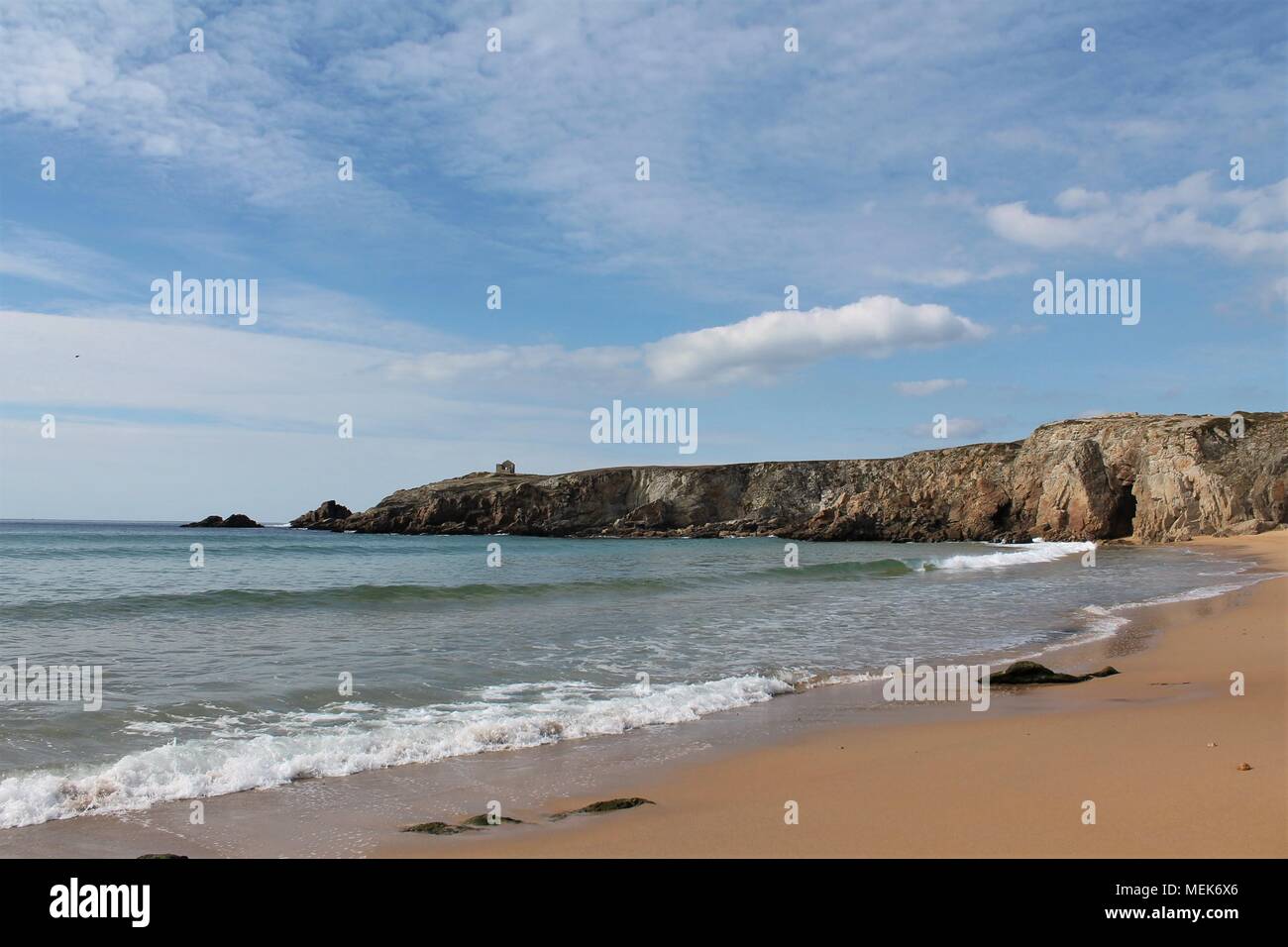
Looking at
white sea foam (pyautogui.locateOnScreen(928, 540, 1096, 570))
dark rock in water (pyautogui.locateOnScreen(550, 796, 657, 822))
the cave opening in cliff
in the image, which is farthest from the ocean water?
the cave opening in cliff

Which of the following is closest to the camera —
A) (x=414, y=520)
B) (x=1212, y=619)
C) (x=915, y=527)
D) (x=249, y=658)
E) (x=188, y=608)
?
(x=249, y=658)

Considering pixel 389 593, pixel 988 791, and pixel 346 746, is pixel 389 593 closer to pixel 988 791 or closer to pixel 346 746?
pixel 346 746

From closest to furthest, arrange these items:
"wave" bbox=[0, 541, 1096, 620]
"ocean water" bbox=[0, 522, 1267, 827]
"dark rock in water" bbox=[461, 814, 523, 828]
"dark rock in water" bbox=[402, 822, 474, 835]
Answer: "dark rock in water" bbox=[402, 822, 474, 835]
"dark rock in water" bbox=[461, 814, 523, 828]
"ocean water" bbox=[0, 522, 1267, 827]
"wave" bbox=[0, 541, 1096, 620]

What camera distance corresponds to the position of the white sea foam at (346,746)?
5.68 metres

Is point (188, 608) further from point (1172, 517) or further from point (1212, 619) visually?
point (1172, 517)

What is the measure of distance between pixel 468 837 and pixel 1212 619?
15.6 meters

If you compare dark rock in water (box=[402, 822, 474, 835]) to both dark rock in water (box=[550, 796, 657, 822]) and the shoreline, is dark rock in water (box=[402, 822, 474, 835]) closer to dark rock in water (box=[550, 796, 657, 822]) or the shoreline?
the shoreline

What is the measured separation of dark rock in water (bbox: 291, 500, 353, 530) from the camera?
92.3m

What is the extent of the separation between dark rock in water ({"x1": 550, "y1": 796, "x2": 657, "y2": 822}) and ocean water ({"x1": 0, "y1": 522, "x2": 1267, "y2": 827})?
2.04 m

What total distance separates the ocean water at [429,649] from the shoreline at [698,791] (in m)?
0.52

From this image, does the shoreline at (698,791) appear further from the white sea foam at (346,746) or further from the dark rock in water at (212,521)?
the dark rock in water at (212,521)

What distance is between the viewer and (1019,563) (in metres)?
33.1
